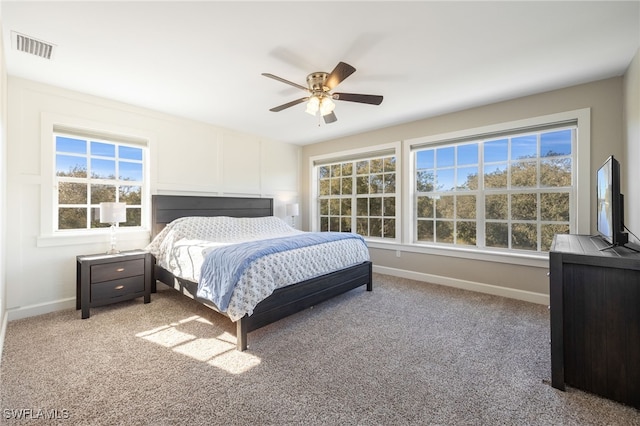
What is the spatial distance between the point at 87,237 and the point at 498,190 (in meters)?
5.07

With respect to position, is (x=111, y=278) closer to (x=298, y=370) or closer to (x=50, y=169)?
(x=50, y=169)

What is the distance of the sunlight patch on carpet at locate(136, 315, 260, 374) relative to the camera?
6.61 ft

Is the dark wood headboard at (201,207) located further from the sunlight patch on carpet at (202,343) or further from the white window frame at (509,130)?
the white window frame at (509,130)

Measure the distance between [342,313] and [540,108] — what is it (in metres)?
3.26

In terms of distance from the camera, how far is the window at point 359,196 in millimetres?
4660

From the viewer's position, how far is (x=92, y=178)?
3.36m

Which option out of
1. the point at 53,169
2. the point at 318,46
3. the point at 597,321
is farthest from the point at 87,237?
the point at 597,321

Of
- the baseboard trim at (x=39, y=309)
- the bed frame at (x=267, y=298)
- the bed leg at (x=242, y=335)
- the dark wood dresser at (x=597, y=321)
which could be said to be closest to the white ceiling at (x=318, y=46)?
the bed frame at (x=267, y=298)

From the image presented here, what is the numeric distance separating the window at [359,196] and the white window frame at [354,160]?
0.05 metres

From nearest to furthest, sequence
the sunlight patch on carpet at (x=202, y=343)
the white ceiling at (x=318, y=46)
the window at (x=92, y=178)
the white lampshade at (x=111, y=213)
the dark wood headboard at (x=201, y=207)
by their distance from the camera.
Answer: the white ceiling at (x=318, y=46)
the sunlight patch on carpet at (x=202, y=343)
the white lampshade at (x=111, y=213)
the window at (x=92, y=178)
the dark wood headboard at (x=201, y=207)

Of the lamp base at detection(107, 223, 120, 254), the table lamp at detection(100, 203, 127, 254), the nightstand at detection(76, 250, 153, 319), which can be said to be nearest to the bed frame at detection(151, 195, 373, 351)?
the nightstand at detection(76, 250, 153, 319)

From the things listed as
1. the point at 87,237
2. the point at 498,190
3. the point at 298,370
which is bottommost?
the point at 298,370

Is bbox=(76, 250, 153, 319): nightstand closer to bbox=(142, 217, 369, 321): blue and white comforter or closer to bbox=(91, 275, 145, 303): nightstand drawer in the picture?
bbox=(91, 275, 145, 303): nightstand drawer

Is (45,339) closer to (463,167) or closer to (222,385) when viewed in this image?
(222,385)
